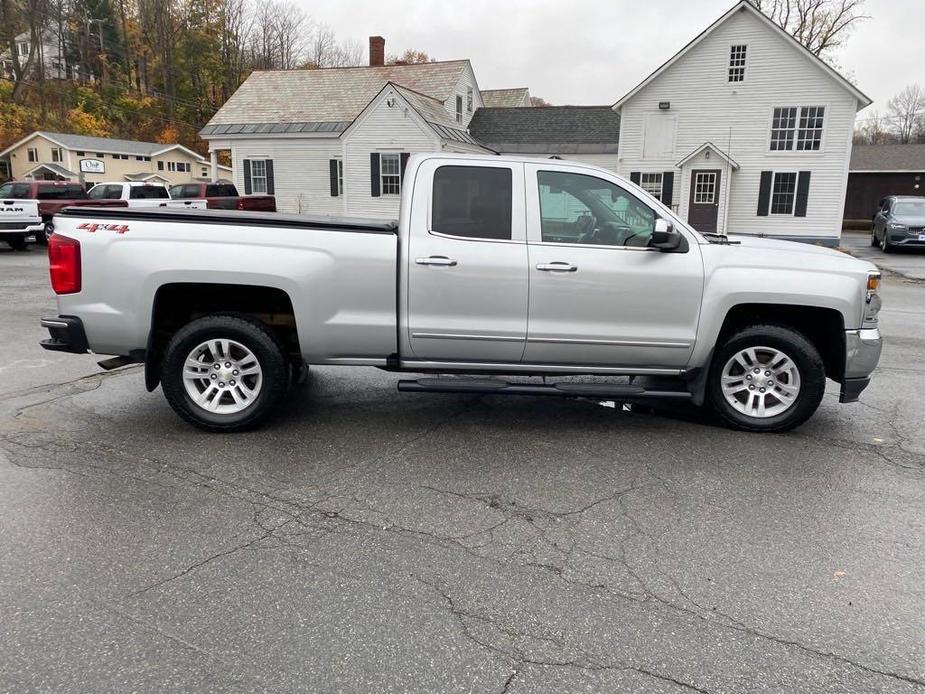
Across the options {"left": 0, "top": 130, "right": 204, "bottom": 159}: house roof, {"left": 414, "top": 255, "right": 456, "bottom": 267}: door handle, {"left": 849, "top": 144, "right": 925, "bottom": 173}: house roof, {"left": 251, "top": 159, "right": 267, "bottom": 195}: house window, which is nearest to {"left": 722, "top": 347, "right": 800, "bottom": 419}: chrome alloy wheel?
{"left": 414, "top": 255, "right": 456, "bottom": 267}: door handle

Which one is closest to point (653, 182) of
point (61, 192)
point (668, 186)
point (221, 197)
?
point (668, 186)

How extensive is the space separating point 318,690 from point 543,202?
3672 millimetres

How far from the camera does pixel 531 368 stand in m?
5.25

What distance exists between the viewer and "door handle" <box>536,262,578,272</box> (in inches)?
199

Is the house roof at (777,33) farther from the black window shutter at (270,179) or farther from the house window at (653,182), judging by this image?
the black window shutter at (270,179)

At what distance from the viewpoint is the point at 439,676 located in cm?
264

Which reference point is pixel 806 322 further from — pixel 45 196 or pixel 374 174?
pixel 374 174

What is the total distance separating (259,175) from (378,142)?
6831 mm

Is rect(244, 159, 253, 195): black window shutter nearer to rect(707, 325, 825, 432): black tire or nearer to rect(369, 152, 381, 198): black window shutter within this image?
rect(369, 152, 381, 198): black window shutter

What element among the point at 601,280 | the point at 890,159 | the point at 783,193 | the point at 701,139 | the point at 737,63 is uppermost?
the point at 737,63

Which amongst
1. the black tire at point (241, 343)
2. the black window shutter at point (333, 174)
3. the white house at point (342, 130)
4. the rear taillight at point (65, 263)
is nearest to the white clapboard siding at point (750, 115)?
the white house at point (342, 130)

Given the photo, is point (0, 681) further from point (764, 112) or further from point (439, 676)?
point (764, 112)

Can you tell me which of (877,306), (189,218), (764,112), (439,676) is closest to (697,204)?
(764,112)

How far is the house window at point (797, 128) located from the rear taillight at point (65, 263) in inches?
1041
